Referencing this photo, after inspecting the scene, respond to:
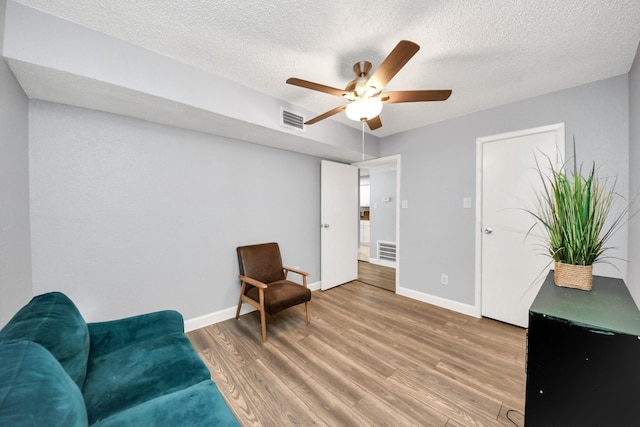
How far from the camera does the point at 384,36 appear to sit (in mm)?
1518

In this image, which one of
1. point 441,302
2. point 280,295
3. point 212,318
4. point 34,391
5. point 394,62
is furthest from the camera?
point 441,302

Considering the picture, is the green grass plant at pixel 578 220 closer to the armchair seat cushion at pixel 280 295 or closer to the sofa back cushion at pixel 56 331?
the armchair seat cushion at pixel 280 295

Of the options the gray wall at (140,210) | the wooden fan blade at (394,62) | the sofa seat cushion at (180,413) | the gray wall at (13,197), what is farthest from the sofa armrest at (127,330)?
the wooden fan blade at (394,62)

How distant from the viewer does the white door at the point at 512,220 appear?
2332mm

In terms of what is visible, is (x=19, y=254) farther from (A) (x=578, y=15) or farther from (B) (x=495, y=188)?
(B) (x=495, y=188)

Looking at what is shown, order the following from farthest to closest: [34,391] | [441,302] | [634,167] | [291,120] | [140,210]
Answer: [441,302], [291,120], [140,210], [634,167], [34,391]

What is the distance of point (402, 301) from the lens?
3145mm

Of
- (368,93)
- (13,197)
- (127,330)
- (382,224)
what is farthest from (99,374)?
(382,224)

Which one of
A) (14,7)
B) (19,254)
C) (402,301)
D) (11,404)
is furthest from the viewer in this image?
(402,301)

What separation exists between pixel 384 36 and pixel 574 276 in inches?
68.8

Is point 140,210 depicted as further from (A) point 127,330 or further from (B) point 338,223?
(B) point 338,223

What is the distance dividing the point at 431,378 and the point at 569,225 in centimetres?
138

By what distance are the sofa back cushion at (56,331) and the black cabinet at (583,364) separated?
1.94 meters

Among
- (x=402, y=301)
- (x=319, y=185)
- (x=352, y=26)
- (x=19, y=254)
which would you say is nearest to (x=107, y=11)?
(x=352, y=26)
